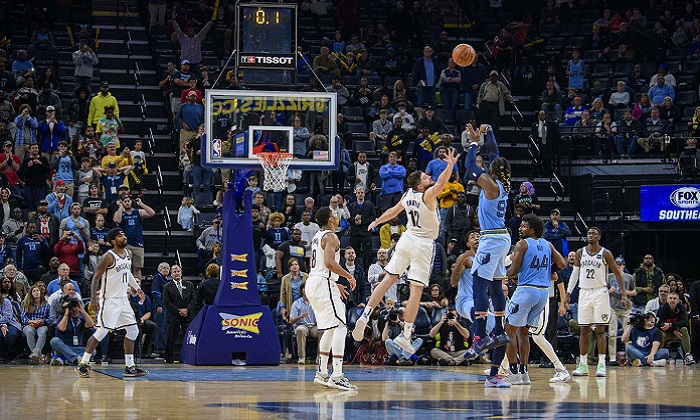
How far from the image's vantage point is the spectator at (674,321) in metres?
20.4

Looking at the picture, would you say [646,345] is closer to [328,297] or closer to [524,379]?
[524,379]

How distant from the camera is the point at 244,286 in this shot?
706 inches

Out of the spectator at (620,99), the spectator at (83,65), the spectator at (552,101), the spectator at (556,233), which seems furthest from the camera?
the spectator at (552,101)

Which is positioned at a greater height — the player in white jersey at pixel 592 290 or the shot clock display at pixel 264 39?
the shot clock display at pixel 264 39

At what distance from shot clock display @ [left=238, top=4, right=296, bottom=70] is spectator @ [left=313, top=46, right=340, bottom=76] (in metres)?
8.40

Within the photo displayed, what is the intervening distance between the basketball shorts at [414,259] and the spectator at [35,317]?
830 cm

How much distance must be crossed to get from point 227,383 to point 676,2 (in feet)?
70.4

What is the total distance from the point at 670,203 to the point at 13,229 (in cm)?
1338

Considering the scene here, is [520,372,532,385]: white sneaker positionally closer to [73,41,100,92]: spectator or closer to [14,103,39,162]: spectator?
[14,103,39,162]: spectator

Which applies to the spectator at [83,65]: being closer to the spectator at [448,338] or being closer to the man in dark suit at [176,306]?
the man in dark suit at [176,306]

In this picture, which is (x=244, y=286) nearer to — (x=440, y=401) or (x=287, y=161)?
(x=287, y=161)

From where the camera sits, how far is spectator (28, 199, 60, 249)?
806 inches

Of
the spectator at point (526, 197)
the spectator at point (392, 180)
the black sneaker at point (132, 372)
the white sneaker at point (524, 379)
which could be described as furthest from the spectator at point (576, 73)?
the black sneaker at point (132, 372)

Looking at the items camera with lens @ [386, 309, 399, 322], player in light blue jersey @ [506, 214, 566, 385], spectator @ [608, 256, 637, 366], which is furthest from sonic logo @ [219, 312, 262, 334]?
spectator @ [608, 256, 637, 366]
